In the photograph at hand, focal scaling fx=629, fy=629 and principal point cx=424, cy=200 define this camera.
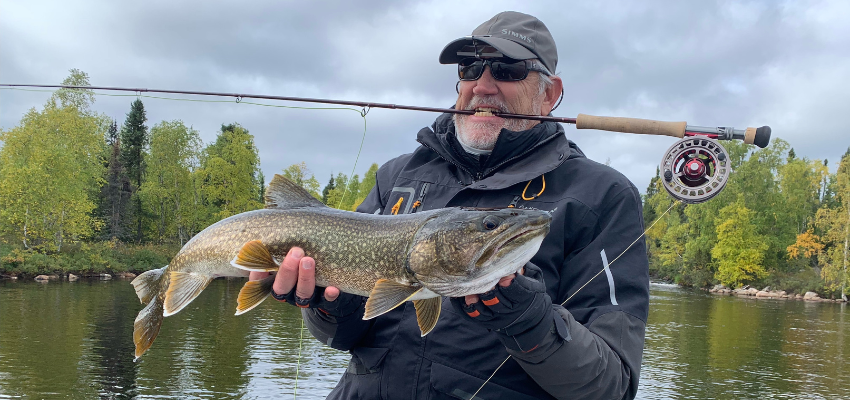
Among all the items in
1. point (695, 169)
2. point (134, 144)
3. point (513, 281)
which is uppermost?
point (134, 144)

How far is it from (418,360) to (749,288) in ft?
212

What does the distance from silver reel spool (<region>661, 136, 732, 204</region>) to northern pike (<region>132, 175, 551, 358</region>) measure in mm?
1444

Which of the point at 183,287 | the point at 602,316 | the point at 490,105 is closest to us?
the point at 602,316

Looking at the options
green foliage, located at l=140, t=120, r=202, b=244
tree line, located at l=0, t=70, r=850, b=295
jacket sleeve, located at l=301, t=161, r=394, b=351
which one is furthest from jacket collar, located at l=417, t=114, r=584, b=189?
green foliage, located at l=140, t=120, r=202, b=244

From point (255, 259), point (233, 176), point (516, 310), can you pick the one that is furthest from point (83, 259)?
point (516, 310)

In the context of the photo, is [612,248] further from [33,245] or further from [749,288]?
[749,288]

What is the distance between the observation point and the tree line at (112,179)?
43594 mm

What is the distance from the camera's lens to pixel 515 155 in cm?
375

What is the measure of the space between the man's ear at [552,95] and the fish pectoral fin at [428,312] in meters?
1.87

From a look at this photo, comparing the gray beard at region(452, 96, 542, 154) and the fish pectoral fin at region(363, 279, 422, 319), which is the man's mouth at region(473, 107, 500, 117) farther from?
the fish pectoral fin at region(363, 279, 422, 319)

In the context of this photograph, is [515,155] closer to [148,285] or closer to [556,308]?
[556,308]

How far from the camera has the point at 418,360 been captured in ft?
11.3

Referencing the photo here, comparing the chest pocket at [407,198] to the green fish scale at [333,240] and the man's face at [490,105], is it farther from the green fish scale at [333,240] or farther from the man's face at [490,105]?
the green fish scale at [333,240]

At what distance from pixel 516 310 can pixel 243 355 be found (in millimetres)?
19862
